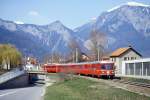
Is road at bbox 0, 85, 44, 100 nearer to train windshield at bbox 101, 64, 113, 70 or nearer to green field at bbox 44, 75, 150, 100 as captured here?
green field at bbox 44, 75, 150, 100

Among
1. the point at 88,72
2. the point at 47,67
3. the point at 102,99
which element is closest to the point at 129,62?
the point at 88,72

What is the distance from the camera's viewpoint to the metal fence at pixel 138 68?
73787mm

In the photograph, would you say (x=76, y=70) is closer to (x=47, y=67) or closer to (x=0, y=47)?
(x=47, y=67)

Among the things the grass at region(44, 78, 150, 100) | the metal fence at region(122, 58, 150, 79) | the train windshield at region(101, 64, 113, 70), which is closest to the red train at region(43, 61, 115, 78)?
the train windshield at region(101, 64, 113, 70)

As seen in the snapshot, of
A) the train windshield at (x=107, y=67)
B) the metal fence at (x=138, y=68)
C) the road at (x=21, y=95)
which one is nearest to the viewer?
the road at (x=21, y=95)

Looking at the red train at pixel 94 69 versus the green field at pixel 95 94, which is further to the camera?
the red train at pixel 94 69

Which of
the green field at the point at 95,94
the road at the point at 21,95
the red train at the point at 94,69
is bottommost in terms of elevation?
the road at the point at 21,95

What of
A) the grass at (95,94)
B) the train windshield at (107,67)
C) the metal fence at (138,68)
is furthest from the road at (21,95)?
the metal fence at (138,68)

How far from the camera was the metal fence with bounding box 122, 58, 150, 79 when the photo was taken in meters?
73.8

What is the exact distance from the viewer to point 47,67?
124m

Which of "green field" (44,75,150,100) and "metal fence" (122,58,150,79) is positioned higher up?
"metal fence" (122,58,150,79)

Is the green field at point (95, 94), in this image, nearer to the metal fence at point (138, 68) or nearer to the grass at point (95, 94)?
the grass at point (95, 94)

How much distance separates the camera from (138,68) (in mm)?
80000

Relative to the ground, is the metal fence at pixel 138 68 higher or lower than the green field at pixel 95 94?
higher
